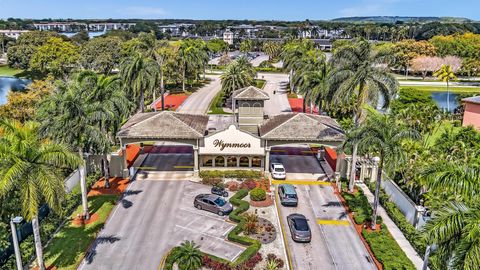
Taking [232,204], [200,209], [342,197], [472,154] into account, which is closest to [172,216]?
[200,209]

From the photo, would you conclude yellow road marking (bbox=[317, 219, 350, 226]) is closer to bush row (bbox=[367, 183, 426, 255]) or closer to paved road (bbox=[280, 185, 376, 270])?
paved road (bbox=[280, 185, 376, 270])

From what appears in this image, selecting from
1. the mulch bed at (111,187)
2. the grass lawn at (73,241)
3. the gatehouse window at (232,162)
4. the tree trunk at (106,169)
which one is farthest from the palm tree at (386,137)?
the tree trunk at (106,169)

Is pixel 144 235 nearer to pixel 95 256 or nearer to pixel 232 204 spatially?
pixel 95 256

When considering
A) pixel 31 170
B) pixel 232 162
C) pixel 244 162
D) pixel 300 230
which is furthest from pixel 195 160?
pixel 31 170

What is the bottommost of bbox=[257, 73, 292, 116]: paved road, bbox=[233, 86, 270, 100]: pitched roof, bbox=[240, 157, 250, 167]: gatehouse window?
bbox=[240, 157, 250, 167]: gatehouse window

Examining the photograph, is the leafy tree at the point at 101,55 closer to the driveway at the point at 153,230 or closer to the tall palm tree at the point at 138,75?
the tall palm tree at the point at 138,75

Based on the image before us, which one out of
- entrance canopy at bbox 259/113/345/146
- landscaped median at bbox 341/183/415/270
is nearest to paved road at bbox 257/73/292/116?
entrance canopy at bbox 259/113/345/146
